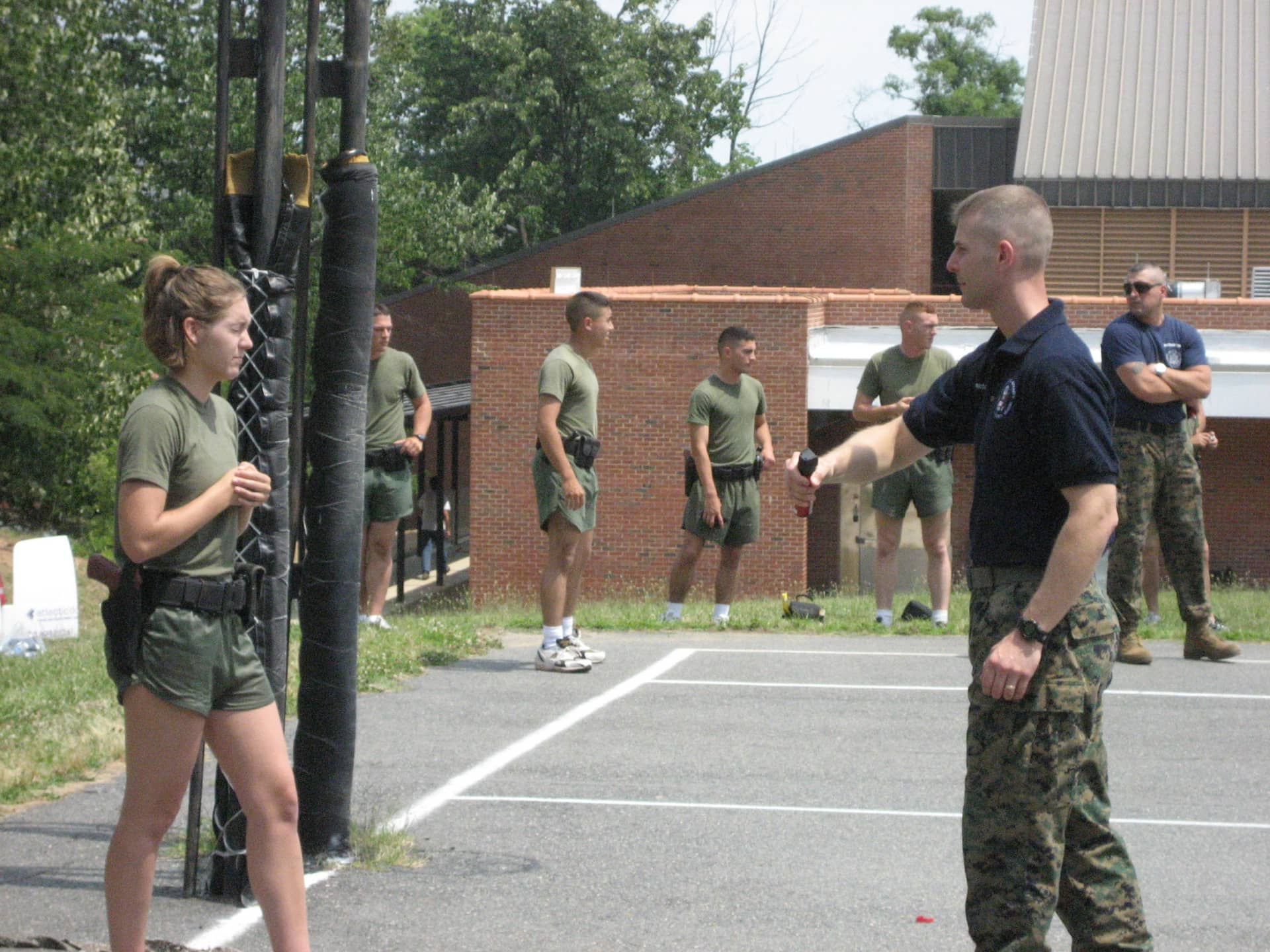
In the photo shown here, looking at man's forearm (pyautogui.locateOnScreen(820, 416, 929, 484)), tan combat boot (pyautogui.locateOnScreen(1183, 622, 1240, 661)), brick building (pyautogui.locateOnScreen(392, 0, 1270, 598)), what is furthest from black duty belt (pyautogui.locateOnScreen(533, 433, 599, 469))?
→ brick building (pyautogui.locateOnScreen(392, 0, 1270, 598))

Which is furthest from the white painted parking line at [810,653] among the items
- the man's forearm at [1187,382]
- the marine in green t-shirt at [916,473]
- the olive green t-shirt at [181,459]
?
the olive green t-shirt at [181,459]

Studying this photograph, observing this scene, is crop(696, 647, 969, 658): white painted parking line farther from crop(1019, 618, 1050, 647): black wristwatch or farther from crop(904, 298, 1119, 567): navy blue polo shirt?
crop(1019, 618, 1050, 647): black wristwatch

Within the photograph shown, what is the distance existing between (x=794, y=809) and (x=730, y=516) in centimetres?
524

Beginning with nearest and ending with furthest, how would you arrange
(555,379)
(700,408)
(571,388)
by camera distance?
1. (555,379)
2. (571,388)
3. (700,408)

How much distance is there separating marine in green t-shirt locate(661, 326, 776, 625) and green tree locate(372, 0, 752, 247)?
121 feet

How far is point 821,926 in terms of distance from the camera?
16.5ft

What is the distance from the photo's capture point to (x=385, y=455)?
1146 centimetres

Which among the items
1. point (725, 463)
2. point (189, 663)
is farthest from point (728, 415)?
point (189, 663)

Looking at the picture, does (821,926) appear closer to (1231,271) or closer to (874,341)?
(874,341)

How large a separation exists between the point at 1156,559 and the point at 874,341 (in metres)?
9.36

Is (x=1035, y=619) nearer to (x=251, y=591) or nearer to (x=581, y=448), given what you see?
(x=251, y=591)

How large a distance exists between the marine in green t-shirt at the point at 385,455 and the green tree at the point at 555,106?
121 ft

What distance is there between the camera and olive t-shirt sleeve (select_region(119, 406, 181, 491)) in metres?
4.03

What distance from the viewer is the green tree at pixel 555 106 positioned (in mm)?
49188
